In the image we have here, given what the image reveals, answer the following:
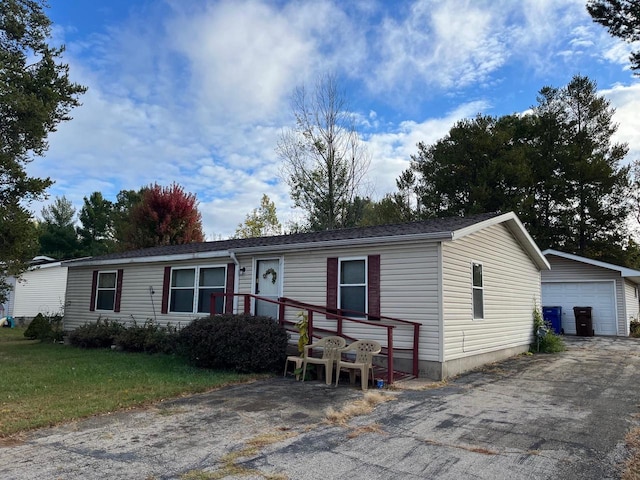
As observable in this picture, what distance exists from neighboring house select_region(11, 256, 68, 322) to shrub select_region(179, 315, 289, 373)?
18.4 m

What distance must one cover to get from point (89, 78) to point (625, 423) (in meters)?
14.8

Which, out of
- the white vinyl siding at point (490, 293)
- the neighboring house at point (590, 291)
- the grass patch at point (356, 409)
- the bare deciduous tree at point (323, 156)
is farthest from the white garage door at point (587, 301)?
the grass patch at point (356, 409)

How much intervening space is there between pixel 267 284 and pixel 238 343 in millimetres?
2457

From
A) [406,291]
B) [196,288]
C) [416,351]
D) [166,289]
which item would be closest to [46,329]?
[166,289]

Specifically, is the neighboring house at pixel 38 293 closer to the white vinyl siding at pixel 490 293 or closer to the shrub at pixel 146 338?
the shrub at pixel 146 338

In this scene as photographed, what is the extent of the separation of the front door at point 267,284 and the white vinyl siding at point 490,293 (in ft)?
13.2

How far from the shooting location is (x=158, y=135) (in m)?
15.2

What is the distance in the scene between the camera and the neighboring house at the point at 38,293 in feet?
79.4

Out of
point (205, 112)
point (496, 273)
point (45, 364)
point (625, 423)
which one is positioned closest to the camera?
point (625, 423)

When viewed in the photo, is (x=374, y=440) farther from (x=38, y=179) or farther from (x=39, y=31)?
(x=39, y=31)

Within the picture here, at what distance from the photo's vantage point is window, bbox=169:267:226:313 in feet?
39.1

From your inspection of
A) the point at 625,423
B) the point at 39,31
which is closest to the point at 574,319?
the point at 625,423

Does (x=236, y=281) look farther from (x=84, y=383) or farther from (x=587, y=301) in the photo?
(x=587, y=301)

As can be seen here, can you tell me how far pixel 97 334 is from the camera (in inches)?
515
